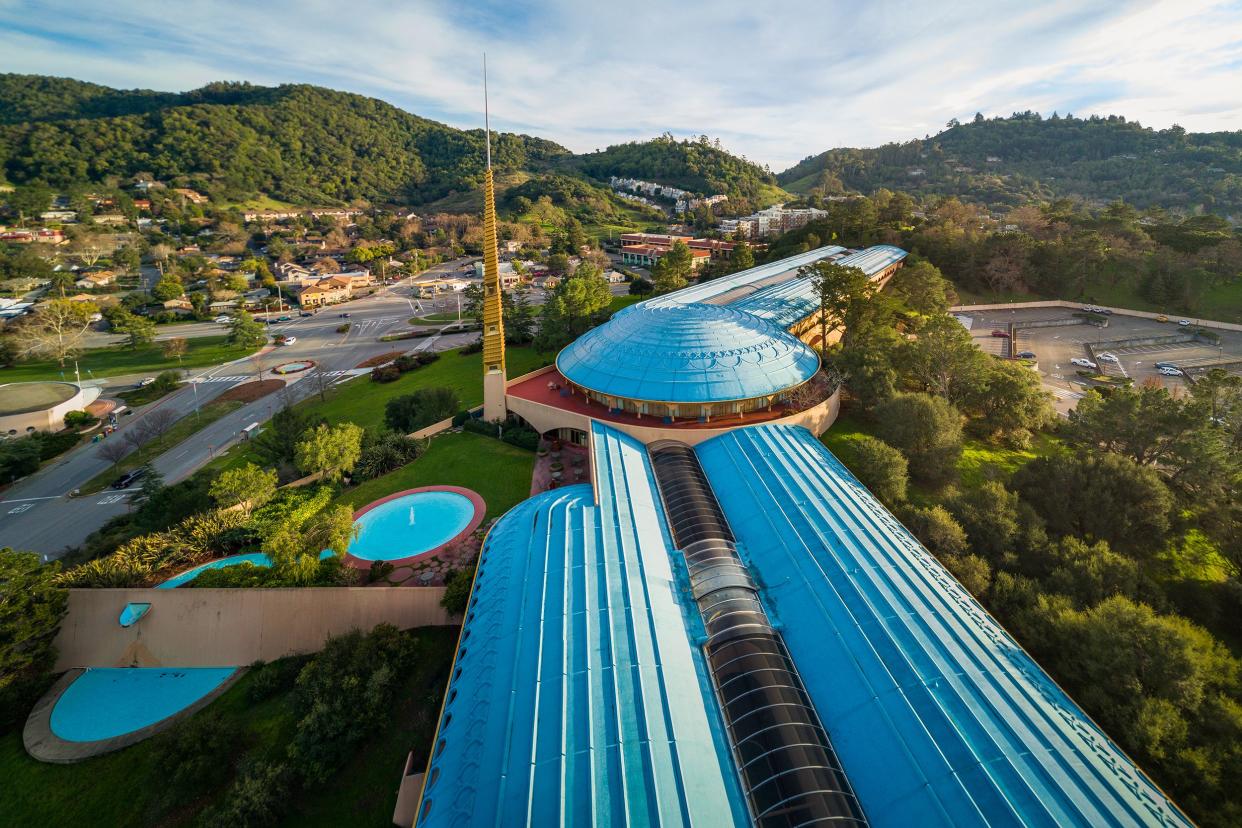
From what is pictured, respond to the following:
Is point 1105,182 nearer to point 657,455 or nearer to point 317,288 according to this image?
point 657,455

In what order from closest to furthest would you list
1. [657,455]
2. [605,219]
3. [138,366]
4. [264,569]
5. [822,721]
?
1. [822,721]
2. [264,569]
3. [657,455]
4. [138,366]
5. [605,219]

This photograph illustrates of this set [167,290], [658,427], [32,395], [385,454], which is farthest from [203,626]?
[167,290]

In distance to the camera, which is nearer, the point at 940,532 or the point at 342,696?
the point at 342,696

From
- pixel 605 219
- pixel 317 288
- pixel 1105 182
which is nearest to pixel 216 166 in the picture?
pixel 317 288

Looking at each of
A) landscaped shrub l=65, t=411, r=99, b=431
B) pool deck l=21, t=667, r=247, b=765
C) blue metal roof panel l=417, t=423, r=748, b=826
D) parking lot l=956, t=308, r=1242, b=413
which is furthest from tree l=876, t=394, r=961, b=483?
landscaped shrub l=65, t=411, r=99, b=431

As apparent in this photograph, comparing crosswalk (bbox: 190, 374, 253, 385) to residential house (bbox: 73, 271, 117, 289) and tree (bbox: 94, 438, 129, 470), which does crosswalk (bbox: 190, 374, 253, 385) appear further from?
residential house (bbox: 73, 271, 117, 289)

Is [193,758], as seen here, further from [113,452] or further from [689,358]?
[113,452]
